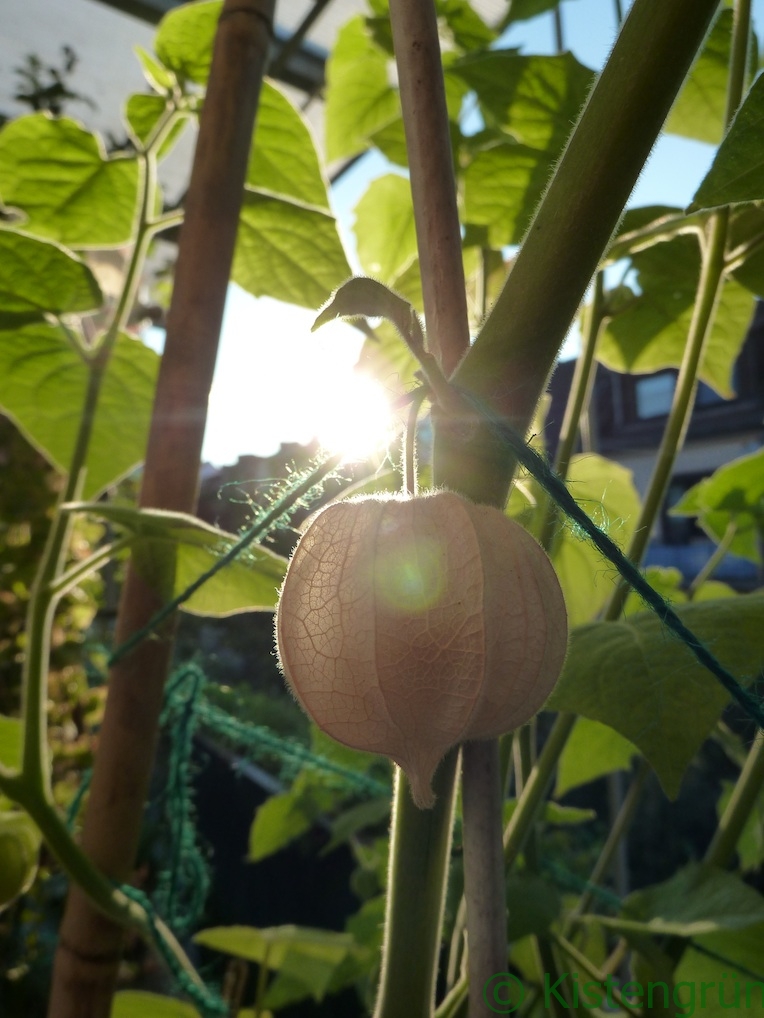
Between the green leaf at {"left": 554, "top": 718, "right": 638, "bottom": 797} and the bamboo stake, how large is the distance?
0.35 metres

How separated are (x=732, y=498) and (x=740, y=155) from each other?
48 cm

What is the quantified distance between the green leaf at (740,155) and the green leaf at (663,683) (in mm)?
142

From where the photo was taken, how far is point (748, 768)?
416mm

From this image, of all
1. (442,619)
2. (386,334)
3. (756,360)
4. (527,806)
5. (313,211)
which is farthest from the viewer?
(756,360)

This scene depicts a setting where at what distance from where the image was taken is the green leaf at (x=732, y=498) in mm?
610

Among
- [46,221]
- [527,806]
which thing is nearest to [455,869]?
[527,806]

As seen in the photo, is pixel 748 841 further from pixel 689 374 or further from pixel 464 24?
pixel 464 24

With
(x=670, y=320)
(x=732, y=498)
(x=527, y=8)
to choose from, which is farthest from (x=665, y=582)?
(x=527, y=8)

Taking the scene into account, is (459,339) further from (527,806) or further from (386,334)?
(386,334)

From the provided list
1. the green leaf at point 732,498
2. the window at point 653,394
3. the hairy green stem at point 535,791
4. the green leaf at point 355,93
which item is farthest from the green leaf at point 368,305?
the window at point 653,394

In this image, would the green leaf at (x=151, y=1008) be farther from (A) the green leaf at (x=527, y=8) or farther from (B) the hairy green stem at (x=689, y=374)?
(A) the green leaf at (x=527, y=8)

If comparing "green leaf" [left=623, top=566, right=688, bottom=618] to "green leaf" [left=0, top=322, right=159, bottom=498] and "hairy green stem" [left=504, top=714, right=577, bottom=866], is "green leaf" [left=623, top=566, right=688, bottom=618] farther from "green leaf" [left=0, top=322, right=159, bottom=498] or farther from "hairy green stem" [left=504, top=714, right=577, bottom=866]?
"green leaf" [left=0, top=322, right=159, bottom=498]

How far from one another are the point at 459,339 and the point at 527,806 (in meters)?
0.24

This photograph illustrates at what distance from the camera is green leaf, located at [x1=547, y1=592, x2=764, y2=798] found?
28 cm
